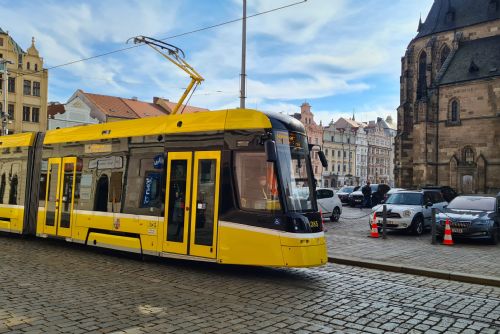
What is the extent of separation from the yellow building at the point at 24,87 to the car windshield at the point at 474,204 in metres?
47.0

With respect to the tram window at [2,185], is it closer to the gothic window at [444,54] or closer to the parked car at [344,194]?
the parked car at [344,194]

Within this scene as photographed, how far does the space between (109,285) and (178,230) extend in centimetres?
191

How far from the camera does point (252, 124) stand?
8805mm

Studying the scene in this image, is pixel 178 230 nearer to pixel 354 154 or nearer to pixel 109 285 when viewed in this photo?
pixel 109 285

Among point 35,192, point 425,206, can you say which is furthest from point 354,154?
point 35,192

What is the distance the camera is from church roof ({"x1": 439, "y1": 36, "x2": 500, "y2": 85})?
43.6m

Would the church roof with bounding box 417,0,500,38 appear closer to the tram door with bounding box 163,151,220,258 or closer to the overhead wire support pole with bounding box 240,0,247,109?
the overhead wire support pole with bounding box 240,0,247,109

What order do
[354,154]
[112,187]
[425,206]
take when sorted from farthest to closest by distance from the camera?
1. [354,154]
2. [425,206]
3. [112,187]

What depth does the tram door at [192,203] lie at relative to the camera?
29.4ft

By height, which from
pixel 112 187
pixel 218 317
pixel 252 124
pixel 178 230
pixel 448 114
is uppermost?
pixel 448 114

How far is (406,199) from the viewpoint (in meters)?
18.3

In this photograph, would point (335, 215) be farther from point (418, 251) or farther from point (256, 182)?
point (256, 182)

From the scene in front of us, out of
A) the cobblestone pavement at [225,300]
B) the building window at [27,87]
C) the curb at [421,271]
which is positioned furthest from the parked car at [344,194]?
the building window at [27,87]

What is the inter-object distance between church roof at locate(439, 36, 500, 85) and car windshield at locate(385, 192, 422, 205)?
29.9 m
